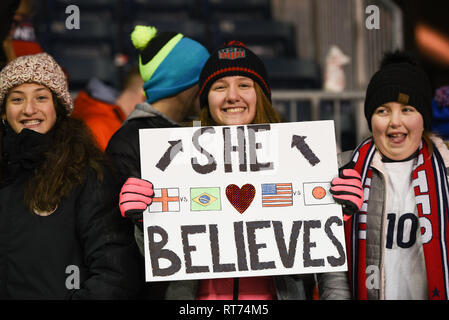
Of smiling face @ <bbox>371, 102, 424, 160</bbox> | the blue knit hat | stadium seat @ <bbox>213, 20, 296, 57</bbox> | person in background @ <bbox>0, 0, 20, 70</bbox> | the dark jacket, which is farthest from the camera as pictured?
stadium seat @ <bbox>213, 20, 296, 57</bbox>

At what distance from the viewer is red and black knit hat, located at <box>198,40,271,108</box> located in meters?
2.28

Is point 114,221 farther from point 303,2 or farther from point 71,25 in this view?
point 303,2

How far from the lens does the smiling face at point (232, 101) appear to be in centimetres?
223

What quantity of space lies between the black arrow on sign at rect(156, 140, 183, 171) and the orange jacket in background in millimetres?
1128

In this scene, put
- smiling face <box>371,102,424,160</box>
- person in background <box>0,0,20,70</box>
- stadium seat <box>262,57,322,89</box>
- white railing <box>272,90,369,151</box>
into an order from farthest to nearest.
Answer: stadium seat <box>262,57,322,89</box> → white railing <box>272,90,369,151</box> → person in background <box>0,0,20,70</box> → smiling face <box>371,102,424,160</box>

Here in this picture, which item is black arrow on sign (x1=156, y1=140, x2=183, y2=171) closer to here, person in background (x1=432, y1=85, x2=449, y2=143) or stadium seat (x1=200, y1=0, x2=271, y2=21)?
person in background (x1=432, y1=85, x2=449, y2=143)

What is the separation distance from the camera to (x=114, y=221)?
2154mm

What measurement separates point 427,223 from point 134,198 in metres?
1.07

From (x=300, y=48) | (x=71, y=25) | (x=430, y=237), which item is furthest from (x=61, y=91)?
(x=300, y=48)

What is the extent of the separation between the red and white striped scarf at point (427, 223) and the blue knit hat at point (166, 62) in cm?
89

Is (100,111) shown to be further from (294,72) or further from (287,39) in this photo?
(287,39)

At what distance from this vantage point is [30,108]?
7.29 ft

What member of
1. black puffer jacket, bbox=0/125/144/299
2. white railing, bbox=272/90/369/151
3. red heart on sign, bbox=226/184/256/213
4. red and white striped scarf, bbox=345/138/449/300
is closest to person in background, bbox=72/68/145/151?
black puffer jacket, bbox=0/125/144/299

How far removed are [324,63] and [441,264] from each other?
535 cm
